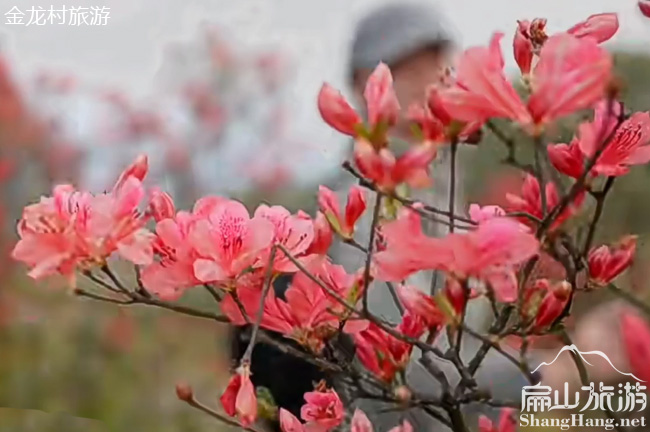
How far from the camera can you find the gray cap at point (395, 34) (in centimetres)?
64

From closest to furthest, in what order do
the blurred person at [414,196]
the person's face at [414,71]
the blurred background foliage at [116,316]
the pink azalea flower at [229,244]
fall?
the pink azalea flower at [229,244], the blurred person at [414,196], the person's face at [414,71], the blurred background foliage at [116,316]

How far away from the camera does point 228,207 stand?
320mm

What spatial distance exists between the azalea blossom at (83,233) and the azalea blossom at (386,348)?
92 millimetres

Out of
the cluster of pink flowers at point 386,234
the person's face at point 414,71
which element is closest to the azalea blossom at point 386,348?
the cluster of pink flowers at point 386,234

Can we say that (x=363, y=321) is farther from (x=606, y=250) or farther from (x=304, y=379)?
(x=304, y=379)

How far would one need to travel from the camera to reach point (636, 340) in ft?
0.66

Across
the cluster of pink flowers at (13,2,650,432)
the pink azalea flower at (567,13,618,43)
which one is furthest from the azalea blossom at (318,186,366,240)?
the pink azalea flower at (567,13,618,43)

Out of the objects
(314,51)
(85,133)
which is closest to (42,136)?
(85,133)

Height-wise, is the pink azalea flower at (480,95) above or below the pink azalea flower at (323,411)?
above

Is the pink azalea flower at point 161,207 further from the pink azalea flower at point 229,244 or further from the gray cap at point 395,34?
the gray cap at point 395,34

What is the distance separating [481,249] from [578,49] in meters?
0.07

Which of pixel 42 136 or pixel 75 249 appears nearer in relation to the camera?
pixel 75 249

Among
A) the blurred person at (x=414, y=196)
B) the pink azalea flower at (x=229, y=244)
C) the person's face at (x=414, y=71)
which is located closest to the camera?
the pink azalea flower at (x=229, y=244)

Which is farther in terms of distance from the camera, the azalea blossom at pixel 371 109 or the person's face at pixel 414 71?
the person's face at pixel 414 71
